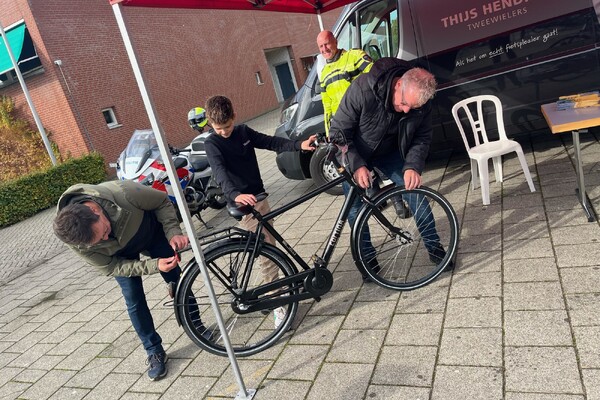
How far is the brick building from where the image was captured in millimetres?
14148

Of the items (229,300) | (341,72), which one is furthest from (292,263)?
(341,72)

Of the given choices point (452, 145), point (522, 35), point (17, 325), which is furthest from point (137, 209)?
point (522, 35)

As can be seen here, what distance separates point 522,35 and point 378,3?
1.65 m

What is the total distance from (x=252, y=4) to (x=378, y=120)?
2.25 m

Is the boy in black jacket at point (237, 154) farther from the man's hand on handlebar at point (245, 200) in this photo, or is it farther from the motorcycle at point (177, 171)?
the motorcycle at point (177, 171)

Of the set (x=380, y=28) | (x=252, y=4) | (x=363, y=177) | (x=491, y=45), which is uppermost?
(x=252, y=4)

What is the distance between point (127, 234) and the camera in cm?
287

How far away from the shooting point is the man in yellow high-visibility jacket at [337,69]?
14.5 ft

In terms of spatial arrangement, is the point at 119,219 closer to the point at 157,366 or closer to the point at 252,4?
the point at 157,366

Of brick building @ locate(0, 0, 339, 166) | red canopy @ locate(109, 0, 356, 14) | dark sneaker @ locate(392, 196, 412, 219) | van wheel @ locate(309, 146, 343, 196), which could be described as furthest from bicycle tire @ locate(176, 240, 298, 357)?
brick building @ locate(0, 0, 339, 166)

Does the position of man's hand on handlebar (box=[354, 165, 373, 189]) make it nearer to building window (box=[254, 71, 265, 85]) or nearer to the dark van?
the dark van

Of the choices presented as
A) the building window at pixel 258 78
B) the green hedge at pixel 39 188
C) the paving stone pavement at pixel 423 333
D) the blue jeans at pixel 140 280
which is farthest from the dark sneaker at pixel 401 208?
the building window at pixel 258 78

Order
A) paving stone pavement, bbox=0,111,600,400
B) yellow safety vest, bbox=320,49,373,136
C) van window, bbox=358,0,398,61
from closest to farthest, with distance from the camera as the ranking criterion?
paving stone pavement, bbox=0,111,600,400 → yellow safety vest, bbox=320,49,373,136 → van window, bbox=358,0,398,61

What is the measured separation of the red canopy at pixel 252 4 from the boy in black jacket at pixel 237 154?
75 cm
